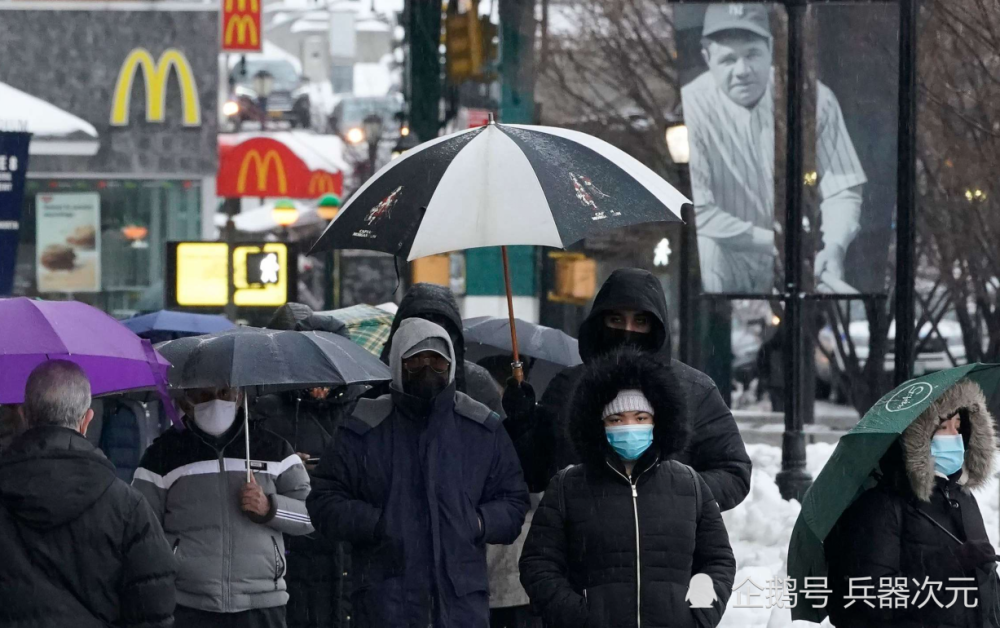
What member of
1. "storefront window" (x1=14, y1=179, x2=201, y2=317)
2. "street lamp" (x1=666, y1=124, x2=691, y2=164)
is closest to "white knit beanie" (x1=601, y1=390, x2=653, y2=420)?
"street lamp" (x1=666, y1=124, x2=691, y2=164)

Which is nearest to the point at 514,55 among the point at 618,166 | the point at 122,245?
the point at 122,245

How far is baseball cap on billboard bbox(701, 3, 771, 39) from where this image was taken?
14039 mm

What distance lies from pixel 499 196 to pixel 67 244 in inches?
776

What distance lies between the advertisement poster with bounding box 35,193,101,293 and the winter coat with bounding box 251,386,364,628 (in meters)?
16.7

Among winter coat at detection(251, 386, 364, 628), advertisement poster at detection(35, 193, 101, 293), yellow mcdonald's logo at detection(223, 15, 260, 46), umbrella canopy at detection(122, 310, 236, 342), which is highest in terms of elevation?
yellow mcdonald's logo at detection(223, 15, 260, 46)

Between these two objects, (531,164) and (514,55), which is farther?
(514,55)

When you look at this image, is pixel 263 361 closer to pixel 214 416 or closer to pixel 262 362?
pixel 262 362

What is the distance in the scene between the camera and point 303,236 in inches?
1853

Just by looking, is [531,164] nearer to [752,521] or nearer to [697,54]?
[752,521]

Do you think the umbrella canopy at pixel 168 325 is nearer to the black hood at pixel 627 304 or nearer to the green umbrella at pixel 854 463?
the black hood at pixel 627 304

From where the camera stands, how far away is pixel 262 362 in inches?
280

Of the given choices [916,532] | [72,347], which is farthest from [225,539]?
[916,532]

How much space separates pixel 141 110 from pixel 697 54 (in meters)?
13.6

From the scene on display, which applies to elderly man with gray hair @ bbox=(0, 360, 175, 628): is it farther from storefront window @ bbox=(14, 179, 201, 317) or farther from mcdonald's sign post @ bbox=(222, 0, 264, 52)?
mcdonald's sign post @ bbox=(222, 0, 264, 52)
